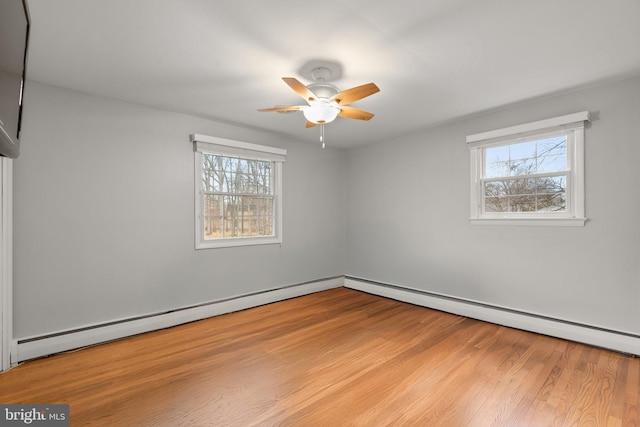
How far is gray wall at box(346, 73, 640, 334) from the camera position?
2666 millimetres

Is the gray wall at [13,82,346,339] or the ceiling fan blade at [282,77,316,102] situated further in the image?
the gray wall at [13,82,346,339]

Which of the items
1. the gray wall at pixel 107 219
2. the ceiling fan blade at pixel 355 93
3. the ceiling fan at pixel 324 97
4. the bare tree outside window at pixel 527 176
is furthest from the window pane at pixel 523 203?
the gray wall at pixel 107 219

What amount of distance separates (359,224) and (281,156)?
185 centimetres

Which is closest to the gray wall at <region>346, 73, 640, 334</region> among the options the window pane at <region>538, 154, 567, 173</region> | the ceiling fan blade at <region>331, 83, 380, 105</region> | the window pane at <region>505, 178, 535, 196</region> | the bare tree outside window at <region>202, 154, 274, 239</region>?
the window pane at <region>538, 154, 567, 173</region>

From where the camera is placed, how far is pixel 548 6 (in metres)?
1.71

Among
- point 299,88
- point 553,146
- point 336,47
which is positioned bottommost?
point 553,146

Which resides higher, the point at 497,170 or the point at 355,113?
the point at 355,113

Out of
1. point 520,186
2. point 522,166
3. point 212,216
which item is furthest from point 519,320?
point 212,216

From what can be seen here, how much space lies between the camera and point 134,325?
3.08 meters

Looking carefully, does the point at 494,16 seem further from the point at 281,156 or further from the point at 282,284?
the point at 282,284

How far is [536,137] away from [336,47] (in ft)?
8.39

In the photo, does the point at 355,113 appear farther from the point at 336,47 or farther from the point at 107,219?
the point at 107,219

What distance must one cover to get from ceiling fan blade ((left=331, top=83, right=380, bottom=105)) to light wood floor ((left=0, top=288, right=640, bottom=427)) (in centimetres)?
225

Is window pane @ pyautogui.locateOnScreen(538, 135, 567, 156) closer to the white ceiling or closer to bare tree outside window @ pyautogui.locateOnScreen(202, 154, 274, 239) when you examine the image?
the white ceiling
